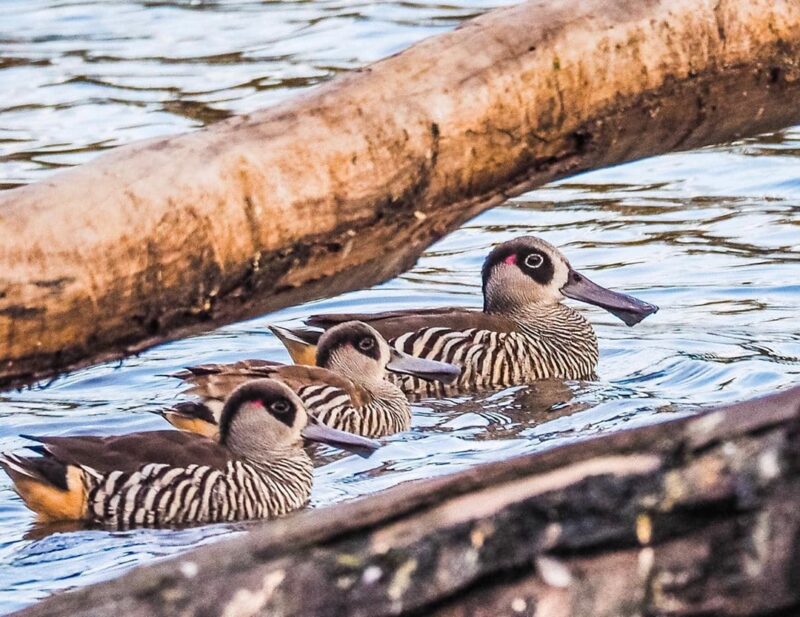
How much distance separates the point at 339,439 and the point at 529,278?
9.29ft

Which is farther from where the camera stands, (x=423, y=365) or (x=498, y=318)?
(x=498, y=318)

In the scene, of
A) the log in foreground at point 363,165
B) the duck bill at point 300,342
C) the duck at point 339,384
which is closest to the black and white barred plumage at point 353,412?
the duck at point 339,384

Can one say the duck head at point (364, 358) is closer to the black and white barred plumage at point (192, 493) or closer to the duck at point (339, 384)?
the duck at point (339, 384)

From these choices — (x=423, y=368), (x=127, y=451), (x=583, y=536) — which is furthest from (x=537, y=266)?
(x=583, y=536)

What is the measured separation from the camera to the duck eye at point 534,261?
10227 mm

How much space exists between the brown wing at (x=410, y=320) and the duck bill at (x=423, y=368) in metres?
0.31

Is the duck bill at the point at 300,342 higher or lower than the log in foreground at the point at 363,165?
lower

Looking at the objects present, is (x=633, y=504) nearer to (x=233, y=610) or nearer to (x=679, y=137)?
(x=233, y=610)

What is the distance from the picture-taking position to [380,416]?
8477 millimetres

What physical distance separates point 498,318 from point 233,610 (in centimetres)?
846

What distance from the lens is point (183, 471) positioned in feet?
24.1

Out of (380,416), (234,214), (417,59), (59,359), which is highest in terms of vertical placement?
(417,59)

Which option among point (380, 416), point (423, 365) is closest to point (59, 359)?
point (380, 416)

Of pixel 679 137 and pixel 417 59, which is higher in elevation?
pixel 417 59
